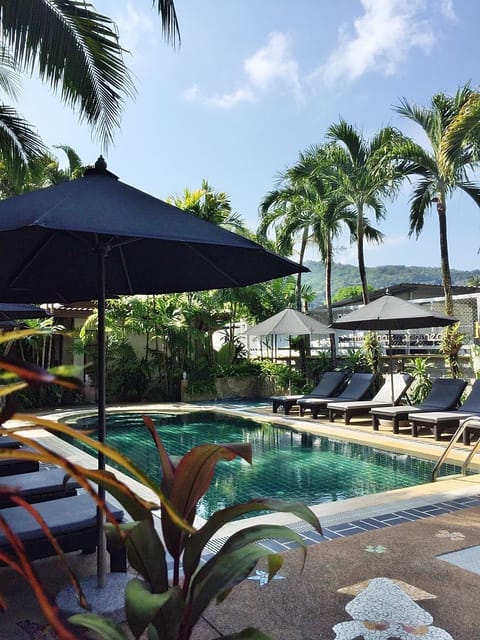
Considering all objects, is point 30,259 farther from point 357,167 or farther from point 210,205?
point 210,205

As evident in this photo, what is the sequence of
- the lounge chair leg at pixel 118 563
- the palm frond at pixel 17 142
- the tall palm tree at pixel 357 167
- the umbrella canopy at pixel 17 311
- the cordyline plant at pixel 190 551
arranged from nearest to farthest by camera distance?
the cordyline plant at pixel 190 551
the lounge chair leg at pixel 118 563
the umbrella canopy at pixel 17 311
the palm frond at pixel 17 142
the tall palm tree at pixel 357 167

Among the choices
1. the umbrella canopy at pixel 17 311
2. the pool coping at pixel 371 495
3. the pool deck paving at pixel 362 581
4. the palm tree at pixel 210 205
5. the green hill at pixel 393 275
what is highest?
the green hill at pixel 393 275

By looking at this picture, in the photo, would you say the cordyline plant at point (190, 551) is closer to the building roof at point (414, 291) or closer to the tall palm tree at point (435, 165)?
the tall palm tree at point (435, 165)

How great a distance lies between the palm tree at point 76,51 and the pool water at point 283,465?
561 centimetres

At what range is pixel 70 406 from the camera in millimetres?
15695

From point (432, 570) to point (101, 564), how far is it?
7.36 ft

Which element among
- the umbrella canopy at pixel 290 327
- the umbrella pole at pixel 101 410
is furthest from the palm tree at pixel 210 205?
the umbrella pole at pixel 101 410

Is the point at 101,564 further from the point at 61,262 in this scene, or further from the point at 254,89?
the point at 254,89

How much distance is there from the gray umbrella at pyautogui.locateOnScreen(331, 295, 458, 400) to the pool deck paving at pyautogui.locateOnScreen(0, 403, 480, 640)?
5.92m

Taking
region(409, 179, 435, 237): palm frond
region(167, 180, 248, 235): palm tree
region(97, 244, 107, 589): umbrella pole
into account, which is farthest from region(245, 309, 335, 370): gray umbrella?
region(97, 244, 107, 589): umbrella pole

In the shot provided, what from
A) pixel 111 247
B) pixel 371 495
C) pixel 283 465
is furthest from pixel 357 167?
pixel 111 247

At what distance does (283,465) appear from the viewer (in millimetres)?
8633

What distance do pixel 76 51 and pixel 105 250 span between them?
5.97 meters

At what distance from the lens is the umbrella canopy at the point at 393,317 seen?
11172 millimetres
